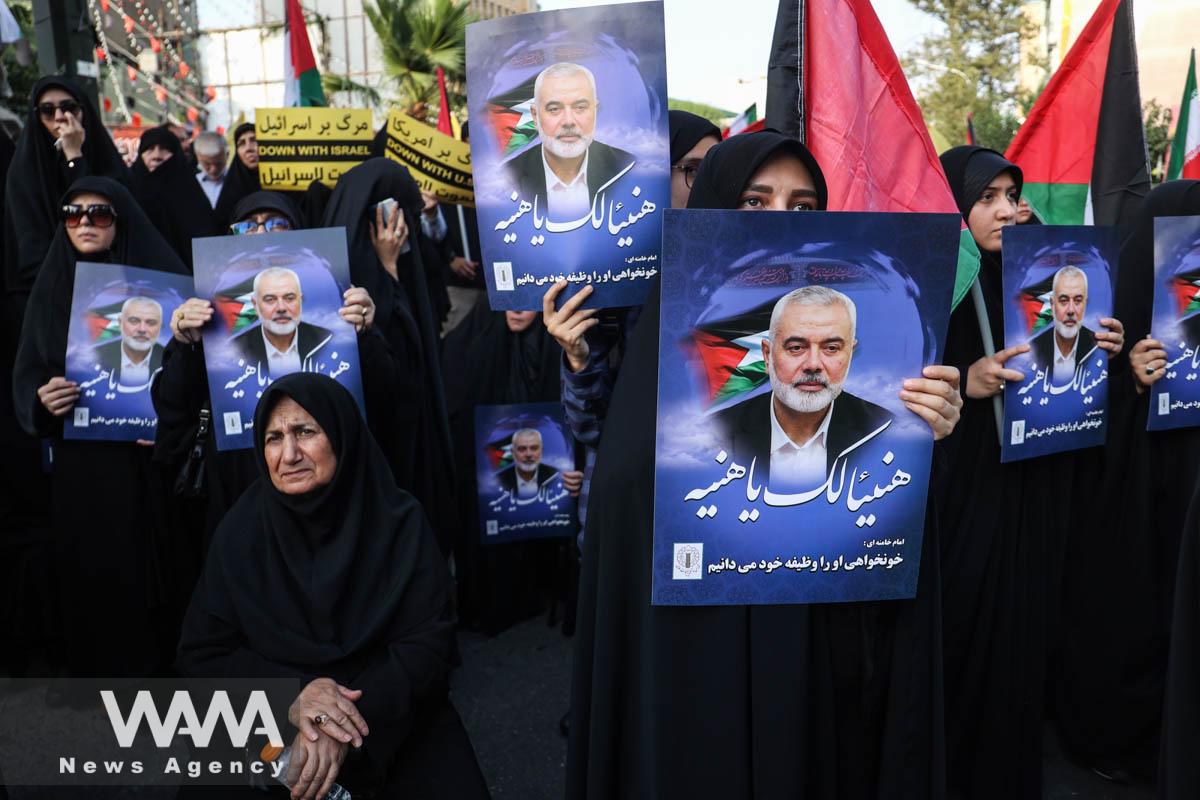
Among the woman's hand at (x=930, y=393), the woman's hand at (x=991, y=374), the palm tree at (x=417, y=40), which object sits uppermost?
the palm tree at (x=417, y=40)

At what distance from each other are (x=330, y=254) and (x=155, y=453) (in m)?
0.96

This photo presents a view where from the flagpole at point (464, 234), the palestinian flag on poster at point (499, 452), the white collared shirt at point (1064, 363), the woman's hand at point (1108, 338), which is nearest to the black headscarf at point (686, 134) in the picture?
the white collared shirt at point (1064, 363)

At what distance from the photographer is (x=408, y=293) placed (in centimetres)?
368

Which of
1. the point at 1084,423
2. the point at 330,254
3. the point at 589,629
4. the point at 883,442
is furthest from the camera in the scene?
the point at 330,254

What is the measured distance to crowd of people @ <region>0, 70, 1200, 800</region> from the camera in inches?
60.9

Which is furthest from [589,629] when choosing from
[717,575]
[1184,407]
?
[1184,407]

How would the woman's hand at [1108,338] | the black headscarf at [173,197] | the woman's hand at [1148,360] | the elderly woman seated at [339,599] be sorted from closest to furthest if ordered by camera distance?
the elderly woman seated at [339,599]
the woman's hand at [1108,338]
the woman's hand at [1148,360]
the black headscarf at [173,197]

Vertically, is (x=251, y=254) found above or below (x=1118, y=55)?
below

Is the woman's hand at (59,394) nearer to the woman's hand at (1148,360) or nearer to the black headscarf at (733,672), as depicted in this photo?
the black headscarf at (733,672)

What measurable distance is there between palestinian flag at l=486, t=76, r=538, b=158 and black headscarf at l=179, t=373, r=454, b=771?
0.99 m

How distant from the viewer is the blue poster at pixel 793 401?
52.2 inches

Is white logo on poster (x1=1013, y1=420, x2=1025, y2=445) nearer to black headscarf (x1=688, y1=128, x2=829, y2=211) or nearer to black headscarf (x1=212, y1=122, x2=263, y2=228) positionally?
black headscarf (x1=688, y1=128, x2=829, y2=211)

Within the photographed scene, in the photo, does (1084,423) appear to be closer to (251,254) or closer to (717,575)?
(717,575)

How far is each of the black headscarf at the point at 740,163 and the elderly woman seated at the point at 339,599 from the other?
1.24 metres
